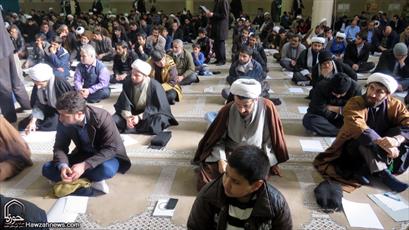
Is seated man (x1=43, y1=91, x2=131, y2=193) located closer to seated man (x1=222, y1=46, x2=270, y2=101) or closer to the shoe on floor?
A: the shoe on floor

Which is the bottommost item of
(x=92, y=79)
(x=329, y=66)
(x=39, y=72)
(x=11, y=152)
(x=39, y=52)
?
(x=11, y=152)

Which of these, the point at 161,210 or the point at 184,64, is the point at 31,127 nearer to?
the point at 161,210

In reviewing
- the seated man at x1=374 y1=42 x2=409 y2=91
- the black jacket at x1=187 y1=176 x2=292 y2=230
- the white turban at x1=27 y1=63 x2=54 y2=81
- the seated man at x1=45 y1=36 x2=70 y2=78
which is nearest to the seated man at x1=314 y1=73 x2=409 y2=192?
the black jacket at x1=187 y1=176 x2=292 y2=230

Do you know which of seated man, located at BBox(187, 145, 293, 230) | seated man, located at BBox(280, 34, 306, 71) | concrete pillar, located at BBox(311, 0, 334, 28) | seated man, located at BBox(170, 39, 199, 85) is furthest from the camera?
concrete pillar, located at BBox(311, 0, 334, 28)

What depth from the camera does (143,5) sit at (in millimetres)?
16109

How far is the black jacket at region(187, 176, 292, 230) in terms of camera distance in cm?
150

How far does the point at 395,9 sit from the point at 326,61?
43.2 ft

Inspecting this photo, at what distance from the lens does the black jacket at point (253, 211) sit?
1.50 m

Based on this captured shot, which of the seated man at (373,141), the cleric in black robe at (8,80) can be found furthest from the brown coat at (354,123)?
the cleric in black robe at (8,80)

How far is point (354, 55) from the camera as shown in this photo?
21.5ft

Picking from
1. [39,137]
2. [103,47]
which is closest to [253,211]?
[39,137]

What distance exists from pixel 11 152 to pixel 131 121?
118 centimetres

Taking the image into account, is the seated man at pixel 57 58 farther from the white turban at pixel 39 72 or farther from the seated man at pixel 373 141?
the seated man at pixel 373 141

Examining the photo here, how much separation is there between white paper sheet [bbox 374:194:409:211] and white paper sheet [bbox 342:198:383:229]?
14 cm
